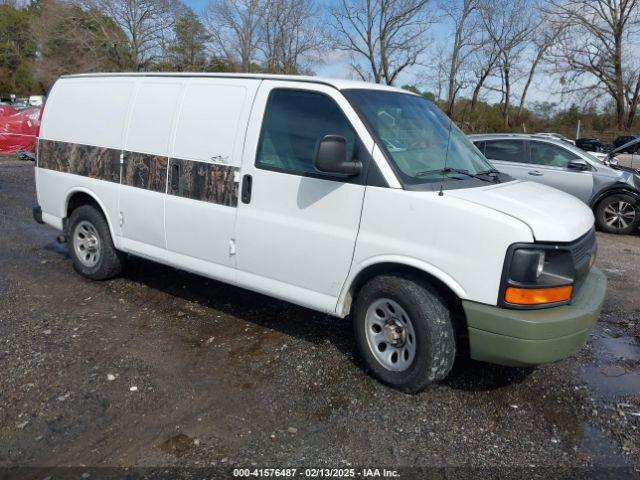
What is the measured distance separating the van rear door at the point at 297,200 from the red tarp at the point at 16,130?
675 inches

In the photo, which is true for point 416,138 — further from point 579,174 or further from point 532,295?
point 579,174

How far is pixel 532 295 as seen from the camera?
11.1 feet

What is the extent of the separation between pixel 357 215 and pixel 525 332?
4.28 ft

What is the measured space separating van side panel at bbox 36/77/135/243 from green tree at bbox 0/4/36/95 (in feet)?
241

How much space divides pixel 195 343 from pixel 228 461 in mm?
1649

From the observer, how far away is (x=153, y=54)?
139ft

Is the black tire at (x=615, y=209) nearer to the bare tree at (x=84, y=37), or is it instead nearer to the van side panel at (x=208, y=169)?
the van side panel at (x=208, y=169)

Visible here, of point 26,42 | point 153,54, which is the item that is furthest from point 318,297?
point 26,42

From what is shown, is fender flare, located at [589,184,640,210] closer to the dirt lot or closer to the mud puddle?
the dirt lot

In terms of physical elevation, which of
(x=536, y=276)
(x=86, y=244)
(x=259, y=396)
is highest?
(x=536, y=276)

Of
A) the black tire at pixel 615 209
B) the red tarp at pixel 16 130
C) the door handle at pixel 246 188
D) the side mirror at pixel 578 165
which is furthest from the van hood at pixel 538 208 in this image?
the red tarp at pixel 16 130

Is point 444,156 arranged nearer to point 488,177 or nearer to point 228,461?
point 488,177

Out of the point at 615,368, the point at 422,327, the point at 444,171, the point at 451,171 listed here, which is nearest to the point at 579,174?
the point at 615,368

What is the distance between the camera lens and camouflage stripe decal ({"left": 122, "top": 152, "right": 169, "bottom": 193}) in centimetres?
504
